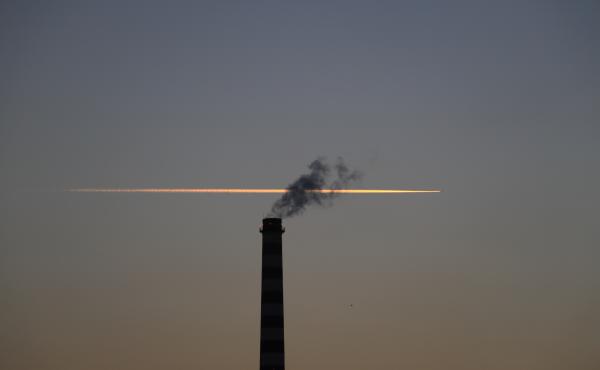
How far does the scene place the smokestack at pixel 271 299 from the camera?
2172 inches

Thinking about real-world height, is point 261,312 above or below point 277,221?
below

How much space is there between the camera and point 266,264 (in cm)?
5656

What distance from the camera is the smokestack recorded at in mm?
55156

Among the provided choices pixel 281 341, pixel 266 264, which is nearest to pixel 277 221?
pixel 266 264

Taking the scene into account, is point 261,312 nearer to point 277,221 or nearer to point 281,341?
point 281,341

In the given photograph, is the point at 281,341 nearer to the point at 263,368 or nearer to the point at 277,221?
the point at 263,368

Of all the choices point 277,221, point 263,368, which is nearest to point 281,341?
point 263,368

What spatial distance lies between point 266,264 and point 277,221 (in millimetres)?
3042

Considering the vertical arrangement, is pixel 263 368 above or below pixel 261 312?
below

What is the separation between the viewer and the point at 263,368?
55.1 metres

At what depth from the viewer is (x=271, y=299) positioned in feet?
184

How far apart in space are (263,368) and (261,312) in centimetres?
348

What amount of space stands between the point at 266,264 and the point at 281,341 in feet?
16.1

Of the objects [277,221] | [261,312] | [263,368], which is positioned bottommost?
[263,368]
